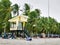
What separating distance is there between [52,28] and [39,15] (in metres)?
7.34

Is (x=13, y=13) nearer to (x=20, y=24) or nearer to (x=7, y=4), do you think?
(x=7, y=4)

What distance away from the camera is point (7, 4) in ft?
159

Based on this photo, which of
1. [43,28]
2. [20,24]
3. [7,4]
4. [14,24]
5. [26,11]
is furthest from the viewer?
[43,28]

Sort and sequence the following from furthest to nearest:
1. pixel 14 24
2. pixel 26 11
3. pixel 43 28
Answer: pixel 43 28
pixel 26 11
pixel 14 24

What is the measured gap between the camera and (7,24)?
48500 mm

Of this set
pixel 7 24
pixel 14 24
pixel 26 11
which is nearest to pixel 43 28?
pixel 26 11

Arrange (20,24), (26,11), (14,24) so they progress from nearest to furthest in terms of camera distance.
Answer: (20,24)
(14,24)
(26,11)

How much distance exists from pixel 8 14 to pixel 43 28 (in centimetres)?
1201

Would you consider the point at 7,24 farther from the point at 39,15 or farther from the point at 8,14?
the point at 39,15

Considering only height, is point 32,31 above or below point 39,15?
below

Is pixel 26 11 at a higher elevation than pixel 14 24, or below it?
higher

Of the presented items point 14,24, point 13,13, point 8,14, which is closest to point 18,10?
point 13,13

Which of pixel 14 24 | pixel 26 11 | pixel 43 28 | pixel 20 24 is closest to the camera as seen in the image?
pixel 20 24

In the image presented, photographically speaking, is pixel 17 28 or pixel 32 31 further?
pixel 32 31
